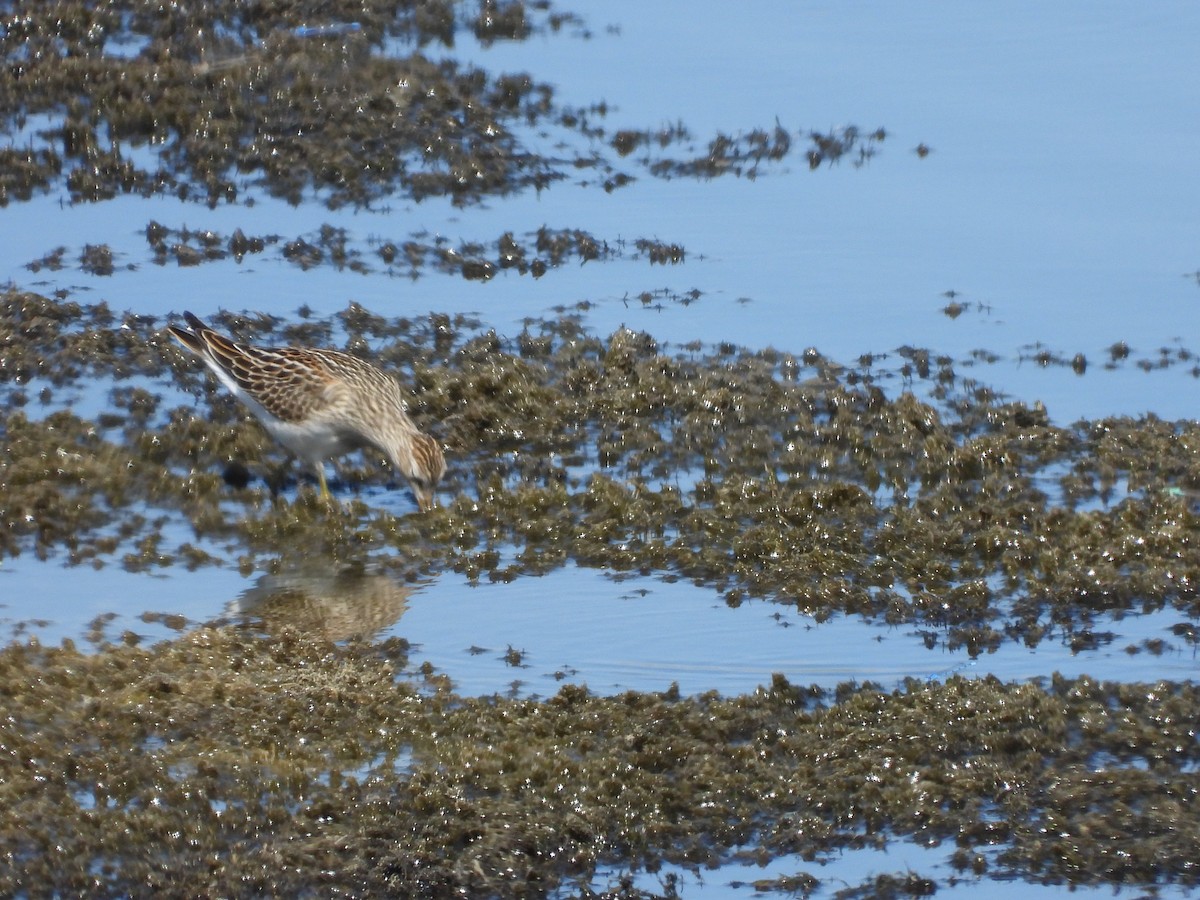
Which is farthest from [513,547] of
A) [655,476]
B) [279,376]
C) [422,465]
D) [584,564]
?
[279,376]

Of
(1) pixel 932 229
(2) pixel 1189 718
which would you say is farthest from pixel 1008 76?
(2) pixel 1189 718

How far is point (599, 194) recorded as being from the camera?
54.5ft

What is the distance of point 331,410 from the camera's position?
1123cm

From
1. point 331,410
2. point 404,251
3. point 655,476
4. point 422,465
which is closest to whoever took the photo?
point 422,465

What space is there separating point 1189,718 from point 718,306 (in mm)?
6457

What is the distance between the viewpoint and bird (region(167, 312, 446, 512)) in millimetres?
11125

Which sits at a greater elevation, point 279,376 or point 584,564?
point 279,376

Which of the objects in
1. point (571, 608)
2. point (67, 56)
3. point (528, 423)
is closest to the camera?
point (571, 608)

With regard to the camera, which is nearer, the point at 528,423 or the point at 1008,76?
the point at 528,423

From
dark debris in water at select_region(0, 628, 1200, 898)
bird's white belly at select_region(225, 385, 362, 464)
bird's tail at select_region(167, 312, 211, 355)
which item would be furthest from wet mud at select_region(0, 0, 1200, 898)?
bird's tail at select_region(167, 312, 211, 355)

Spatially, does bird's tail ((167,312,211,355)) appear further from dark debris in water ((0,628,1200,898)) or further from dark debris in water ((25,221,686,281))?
dark debris in water ((0,628,1200,898))

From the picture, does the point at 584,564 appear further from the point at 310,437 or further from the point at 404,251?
the point at 404,251

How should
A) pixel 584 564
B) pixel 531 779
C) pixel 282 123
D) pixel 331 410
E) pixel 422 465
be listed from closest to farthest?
pixel 531 779, pixel 584 564, pixel 422 465, pixel 331 410, pixel 282 123

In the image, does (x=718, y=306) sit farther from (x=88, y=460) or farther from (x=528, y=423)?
(x=88, y=460)
